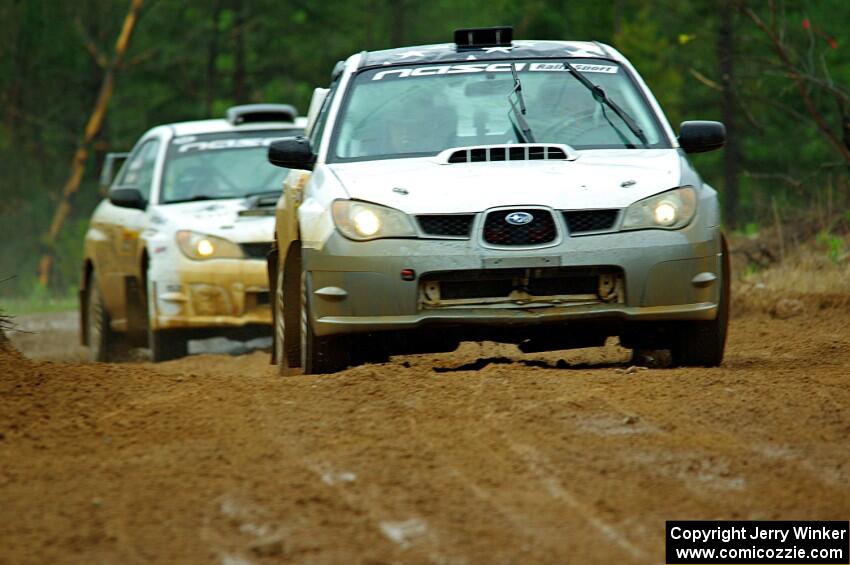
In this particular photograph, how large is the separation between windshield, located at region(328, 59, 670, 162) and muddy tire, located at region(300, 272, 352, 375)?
0.93 metres

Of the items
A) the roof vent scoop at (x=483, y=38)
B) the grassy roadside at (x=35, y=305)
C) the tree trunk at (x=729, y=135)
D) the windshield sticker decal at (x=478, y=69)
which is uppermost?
the roof vent scoop at (x=483, y=38)

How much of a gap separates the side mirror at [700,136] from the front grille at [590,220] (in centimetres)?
105

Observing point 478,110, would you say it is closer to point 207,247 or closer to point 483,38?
point 483,38

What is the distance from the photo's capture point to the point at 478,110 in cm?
810

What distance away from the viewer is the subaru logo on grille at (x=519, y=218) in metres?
7.00

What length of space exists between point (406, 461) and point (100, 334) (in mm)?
8126

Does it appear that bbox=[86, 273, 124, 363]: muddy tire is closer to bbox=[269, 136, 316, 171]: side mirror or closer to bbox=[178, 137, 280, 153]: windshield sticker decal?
bbox=[178, 137, 280, 153]: windshield sticker decal

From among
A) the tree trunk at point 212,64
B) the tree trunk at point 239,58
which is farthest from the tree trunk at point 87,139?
the tree trunk at point 239,58

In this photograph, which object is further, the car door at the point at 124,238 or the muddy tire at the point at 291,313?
the car door at the point at 124,238

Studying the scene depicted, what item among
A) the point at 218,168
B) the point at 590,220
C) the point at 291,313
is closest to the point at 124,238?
the point at 218,168

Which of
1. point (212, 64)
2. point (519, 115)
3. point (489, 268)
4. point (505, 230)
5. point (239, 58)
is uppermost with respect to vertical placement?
point (519, 115)

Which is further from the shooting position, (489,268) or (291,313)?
(291,313)

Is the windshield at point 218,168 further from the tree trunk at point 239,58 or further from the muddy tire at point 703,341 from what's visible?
the tree trunk at point 239,58

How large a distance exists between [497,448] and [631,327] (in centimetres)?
230
